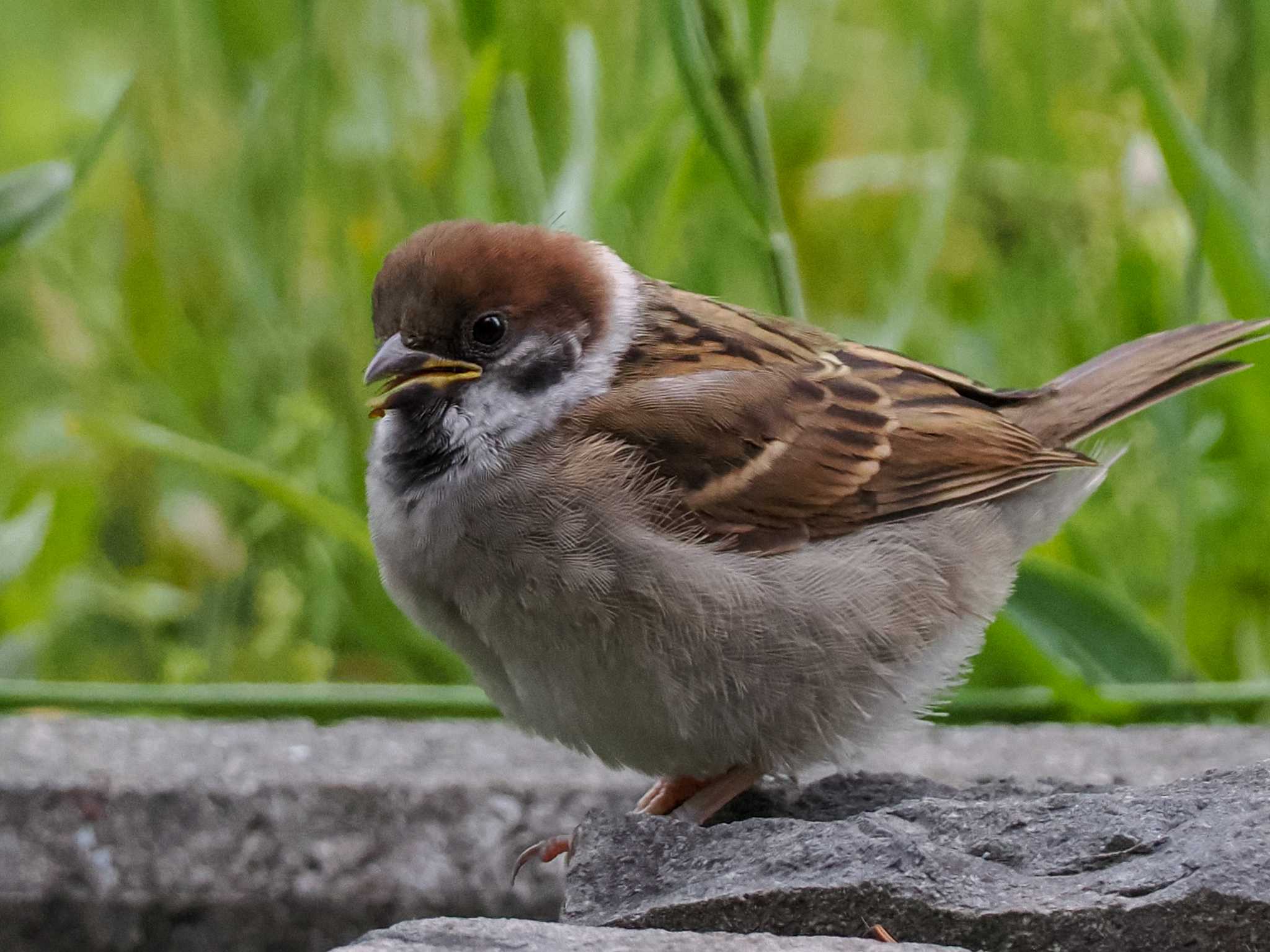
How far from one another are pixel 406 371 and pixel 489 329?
14 centimetres

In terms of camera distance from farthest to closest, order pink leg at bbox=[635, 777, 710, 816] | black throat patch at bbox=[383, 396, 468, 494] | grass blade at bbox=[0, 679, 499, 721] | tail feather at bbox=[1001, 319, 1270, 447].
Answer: grass blade at bbox=[0, 679, 499, 721] → tail feather at bbox=[1001, 319, 1270, 447] → pink leg at bbox=[635, 777, 710, 816] → black throat patch at bbox=[383, 396, 468, 494]

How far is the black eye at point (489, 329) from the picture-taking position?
2.48 metres

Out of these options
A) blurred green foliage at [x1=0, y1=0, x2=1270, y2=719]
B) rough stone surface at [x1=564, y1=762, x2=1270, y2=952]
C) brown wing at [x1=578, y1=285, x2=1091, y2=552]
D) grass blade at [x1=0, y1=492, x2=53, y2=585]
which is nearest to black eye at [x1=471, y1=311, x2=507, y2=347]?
brown wing at [x1=578, y1=285, x2=1091, y2=552]

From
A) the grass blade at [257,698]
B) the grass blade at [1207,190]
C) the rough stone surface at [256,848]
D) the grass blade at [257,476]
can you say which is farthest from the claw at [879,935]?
the grass blade at [1207,190]

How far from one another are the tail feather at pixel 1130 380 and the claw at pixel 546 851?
3.78 ft

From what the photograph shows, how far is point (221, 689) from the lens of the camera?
10.5 feet

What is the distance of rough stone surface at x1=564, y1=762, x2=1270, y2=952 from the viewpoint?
172cm

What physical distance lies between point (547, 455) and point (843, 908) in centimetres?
86

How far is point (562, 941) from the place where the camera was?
1.64 metres

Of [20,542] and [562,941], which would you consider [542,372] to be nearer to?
[562,941]

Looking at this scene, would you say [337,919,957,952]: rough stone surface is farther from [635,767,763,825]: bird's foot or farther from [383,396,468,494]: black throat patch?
[383,396,468,494]: black throat patch

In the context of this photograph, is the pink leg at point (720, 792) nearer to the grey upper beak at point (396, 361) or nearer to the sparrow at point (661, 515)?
the sparrow at point (661, 515)

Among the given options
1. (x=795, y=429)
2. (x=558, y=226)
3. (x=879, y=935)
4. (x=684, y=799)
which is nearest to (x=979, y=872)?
(x=879, y=935)

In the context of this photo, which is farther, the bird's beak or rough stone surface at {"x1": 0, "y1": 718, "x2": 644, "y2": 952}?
rough stone surface at {"x1": 0, "y1": 718, "x2": 644, "y2": 952}
